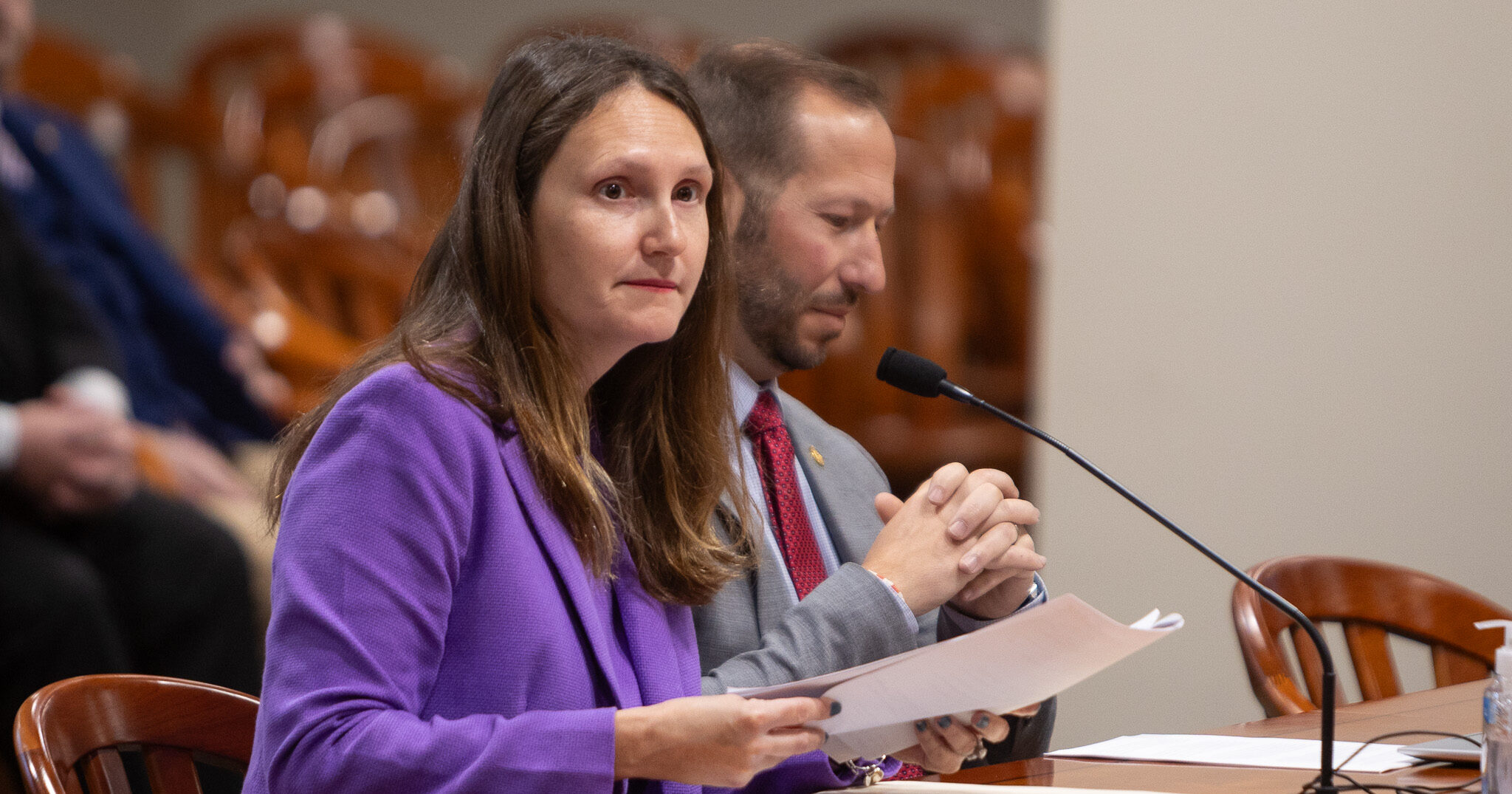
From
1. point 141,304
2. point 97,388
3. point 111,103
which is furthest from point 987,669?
point 111,103

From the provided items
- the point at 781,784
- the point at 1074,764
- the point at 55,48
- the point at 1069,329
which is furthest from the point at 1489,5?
the point at 55,48

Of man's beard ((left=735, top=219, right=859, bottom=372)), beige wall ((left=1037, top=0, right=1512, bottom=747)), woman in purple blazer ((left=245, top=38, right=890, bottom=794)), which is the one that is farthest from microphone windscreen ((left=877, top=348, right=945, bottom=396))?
beige wall ((left=1037, top=0, right=1512, bottom=747))

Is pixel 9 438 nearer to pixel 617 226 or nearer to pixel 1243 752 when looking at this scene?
pixel 617 226

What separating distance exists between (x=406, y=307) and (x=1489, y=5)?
1881 mm

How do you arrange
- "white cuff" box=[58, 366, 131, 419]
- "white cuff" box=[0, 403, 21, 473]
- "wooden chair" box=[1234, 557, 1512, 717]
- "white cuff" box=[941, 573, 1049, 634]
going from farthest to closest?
"white cuff" box=[58, 366, 131, 419] → "white cuff" box=[0, 403, 21, 473] → "wooden chair" box=[1234, 557, 1512, 717] → "white cuff" box=[941, 573, 1049, 634]

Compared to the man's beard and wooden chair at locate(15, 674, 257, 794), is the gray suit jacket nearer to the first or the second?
the man's beard

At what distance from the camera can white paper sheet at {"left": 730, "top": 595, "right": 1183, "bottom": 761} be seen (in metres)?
0.92

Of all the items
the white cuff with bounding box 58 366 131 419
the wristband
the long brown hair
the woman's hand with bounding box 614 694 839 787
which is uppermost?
the long brown hair

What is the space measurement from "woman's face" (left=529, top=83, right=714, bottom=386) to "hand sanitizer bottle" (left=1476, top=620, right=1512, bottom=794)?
2.02ft

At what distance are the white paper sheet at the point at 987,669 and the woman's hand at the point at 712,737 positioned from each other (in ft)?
0.06

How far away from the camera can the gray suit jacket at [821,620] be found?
45.8 inches

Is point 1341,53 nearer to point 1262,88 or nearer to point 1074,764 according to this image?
point 1262,88

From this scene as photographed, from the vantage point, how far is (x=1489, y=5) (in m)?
2.31

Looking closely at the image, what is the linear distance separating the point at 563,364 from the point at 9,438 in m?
1.52
